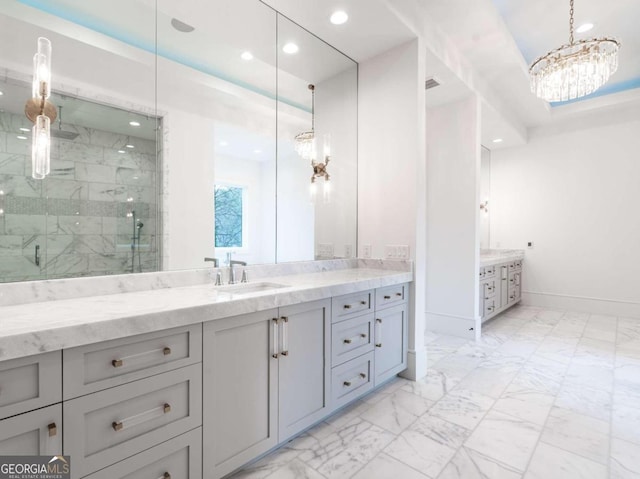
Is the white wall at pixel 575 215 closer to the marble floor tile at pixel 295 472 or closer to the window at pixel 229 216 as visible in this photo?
the window at pixel 229 216

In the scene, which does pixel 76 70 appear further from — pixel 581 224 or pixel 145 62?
pixel 581 224

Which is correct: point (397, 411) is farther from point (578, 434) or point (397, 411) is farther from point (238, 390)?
point (238, 390)

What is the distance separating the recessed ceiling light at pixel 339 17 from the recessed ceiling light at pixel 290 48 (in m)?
0.37

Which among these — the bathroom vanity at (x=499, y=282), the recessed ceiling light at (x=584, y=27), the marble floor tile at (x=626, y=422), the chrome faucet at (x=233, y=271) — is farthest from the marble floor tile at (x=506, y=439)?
the recessed ceiling light at (x=584, y=27)

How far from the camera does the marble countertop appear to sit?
3.25 feet

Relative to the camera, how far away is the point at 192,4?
2.07 metres

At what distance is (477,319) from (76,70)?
13.8ft

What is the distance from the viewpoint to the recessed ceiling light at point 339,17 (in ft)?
7.63

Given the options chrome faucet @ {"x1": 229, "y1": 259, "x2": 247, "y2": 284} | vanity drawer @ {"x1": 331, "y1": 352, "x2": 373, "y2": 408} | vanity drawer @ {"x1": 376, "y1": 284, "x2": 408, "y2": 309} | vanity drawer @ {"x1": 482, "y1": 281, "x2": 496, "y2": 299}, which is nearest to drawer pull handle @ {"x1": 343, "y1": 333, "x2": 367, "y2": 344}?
vanity drawer @ {"x1": 331, "y1": 352, "x2": 373, "y2": 408}

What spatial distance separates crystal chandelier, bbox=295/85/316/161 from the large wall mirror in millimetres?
19

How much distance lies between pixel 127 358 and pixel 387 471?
4.49ft

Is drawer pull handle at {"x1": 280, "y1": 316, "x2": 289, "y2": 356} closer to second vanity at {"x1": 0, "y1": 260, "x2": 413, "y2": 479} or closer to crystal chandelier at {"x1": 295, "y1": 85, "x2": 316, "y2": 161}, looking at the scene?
second vanity at {"x1": 0, "y1": 260, "x2": 413, "y2": 479}

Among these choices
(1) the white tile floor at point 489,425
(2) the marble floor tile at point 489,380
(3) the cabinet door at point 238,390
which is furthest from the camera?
(2) the marble floor tile at point 489,380

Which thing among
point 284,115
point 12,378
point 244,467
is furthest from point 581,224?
point 12,378
